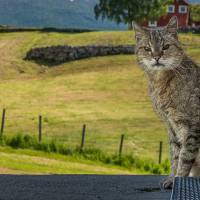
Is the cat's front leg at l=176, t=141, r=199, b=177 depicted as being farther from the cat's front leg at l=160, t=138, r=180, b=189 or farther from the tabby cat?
the cat's front leg at l=160, t=138, r=180, b=189

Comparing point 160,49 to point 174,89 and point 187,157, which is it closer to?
point 174,89

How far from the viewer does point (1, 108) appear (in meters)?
13.3

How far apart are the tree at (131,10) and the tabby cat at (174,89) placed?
33112 millimetres

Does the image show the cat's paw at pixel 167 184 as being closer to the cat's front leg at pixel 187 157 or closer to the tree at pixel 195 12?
the cat's front leg at pixel 187 157

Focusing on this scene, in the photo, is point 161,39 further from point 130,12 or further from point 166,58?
point 130,12

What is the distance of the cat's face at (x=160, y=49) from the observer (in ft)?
12.8

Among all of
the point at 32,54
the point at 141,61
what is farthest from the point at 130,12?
the point at 141,61

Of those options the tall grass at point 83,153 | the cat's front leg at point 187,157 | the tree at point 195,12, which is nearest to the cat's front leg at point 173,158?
the cat's front leg at point 187,157

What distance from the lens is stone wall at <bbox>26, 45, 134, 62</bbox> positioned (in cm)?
2348

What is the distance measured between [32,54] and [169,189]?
2058 cm

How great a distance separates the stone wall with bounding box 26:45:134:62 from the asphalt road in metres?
18.9

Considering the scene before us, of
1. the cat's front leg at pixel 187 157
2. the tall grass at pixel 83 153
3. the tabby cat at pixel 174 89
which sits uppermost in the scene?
the tabby cat at pixel 174 89

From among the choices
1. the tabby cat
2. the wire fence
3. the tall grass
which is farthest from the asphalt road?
the wire fence

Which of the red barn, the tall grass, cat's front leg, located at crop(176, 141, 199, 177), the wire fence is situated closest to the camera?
cat's front leg, located at crop(176, 141, 199, 177)
